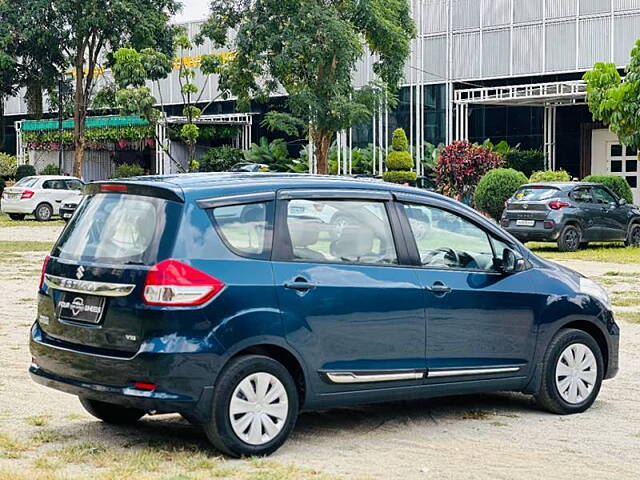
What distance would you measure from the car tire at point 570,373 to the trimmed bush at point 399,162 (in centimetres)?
3545

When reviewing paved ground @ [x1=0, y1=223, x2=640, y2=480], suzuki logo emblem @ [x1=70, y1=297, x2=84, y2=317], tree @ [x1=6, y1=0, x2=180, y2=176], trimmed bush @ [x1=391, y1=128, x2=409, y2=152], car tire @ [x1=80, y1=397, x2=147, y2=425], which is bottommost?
paved ground @ [x1=0, y1=223, x2=640, y2=480]

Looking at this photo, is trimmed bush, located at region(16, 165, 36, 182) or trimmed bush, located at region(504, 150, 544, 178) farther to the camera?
trimmed bush, located at region(16, 165, 36, 182)

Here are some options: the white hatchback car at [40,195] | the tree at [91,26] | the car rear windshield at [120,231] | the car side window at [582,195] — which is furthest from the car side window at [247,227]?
the tree at [91,26]

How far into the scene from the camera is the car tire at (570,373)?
8.57 meters

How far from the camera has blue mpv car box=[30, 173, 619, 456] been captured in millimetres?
7023

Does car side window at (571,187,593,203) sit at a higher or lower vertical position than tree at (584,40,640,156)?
lower

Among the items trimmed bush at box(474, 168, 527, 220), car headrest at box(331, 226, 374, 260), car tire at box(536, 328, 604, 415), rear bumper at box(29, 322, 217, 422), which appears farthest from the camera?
trimmed bush at box(474, 168, 527, 220)

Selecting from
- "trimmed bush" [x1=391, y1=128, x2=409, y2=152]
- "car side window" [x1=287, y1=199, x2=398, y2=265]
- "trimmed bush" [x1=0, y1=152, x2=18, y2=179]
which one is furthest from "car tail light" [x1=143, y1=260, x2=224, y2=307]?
"trimmed bush" [x1=0, y1=152, x2=18, y2=179]

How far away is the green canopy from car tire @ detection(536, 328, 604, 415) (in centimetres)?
4863

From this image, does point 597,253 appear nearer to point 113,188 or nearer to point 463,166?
point 463,166

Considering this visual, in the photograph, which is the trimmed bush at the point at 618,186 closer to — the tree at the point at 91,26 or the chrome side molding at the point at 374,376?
the tree at the point at 91,26

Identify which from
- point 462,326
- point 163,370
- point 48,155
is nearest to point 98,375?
point 163,370

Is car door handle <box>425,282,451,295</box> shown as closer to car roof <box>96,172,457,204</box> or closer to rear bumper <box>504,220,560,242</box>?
car roof <box>96,172,457,204</box>

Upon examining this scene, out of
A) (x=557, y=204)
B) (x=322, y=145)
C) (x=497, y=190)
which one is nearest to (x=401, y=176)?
(x=322, y=145)
